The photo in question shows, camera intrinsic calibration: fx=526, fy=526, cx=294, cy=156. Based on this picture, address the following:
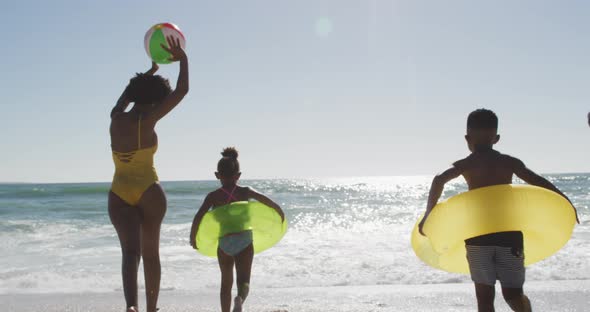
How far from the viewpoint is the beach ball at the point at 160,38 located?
348cm

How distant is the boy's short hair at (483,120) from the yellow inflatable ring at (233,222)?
176cm

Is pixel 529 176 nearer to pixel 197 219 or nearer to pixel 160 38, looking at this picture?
pixel 197 219

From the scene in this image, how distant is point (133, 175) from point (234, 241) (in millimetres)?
1144

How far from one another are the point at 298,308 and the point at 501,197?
3030 millimetres

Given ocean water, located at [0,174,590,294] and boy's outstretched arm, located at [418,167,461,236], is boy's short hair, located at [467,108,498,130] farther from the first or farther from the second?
ocean water, located at [0,174,590,294]

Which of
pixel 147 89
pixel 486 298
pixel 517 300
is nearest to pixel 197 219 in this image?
pixel 147 89

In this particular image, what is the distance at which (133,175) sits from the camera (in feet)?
10.6

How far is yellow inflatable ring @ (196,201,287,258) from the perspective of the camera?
4.05 meters

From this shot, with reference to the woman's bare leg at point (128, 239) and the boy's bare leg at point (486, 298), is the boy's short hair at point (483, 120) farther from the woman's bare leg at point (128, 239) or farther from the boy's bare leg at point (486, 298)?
the woman's bare leg at point (128, 239)

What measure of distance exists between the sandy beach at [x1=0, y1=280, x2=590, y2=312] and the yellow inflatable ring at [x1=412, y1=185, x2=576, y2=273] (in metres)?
2.18

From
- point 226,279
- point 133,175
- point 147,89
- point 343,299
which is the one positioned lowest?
point 343,299

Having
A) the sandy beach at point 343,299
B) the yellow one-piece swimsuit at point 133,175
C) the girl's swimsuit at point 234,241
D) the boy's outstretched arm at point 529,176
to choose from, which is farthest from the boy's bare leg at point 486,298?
the sandy beach at point 343,299

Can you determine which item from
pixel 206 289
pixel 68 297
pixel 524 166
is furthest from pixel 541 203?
pixel 68 297

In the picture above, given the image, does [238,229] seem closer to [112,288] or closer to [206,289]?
[206,289]
